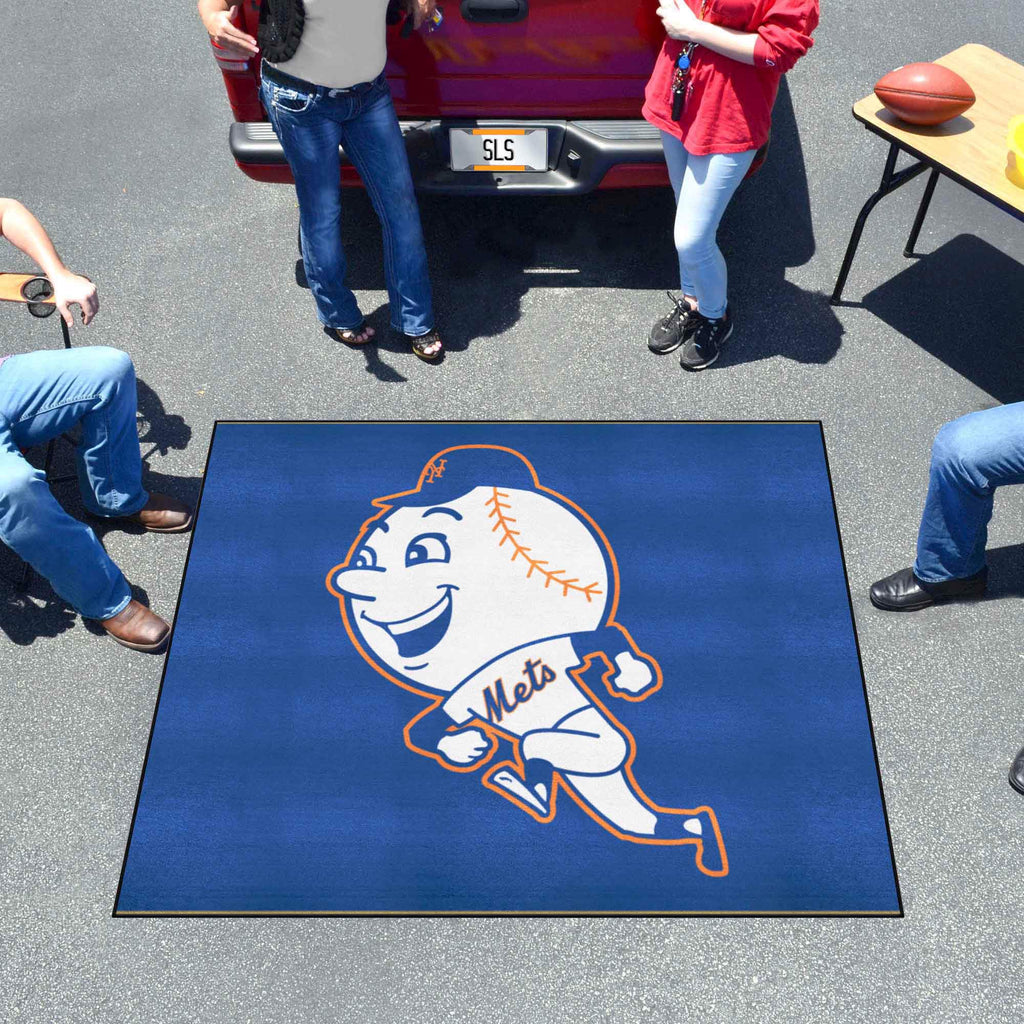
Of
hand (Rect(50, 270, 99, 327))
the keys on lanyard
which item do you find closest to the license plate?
the keys on lanyard

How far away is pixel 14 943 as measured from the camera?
2605 millimetres

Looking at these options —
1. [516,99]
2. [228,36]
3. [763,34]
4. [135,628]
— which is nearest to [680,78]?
[763,34]

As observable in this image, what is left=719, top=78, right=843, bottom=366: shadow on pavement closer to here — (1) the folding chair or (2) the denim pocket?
(2) the denim pocket

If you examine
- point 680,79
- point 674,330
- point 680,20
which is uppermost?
point 680,20

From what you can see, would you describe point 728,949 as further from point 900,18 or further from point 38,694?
point 900,18

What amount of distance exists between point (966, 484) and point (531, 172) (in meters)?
1.75

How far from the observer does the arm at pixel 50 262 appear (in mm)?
2859

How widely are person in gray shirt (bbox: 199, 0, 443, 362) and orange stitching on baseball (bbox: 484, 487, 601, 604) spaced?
69cm

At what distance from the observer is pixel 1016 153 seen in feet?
10.2

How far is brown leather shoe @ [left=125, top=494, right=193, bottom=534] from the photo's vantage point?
329 cm

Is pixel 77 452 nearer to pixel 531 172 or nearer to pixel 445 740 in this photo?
pixel 445 740

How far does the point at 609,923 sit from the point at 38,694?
1.74 m

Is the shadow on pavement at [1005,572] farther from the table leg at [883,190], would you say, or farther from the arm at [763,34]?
the arm at [763,34]

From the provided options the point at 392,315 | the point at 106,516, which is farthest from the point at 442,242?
the point at 106,516
